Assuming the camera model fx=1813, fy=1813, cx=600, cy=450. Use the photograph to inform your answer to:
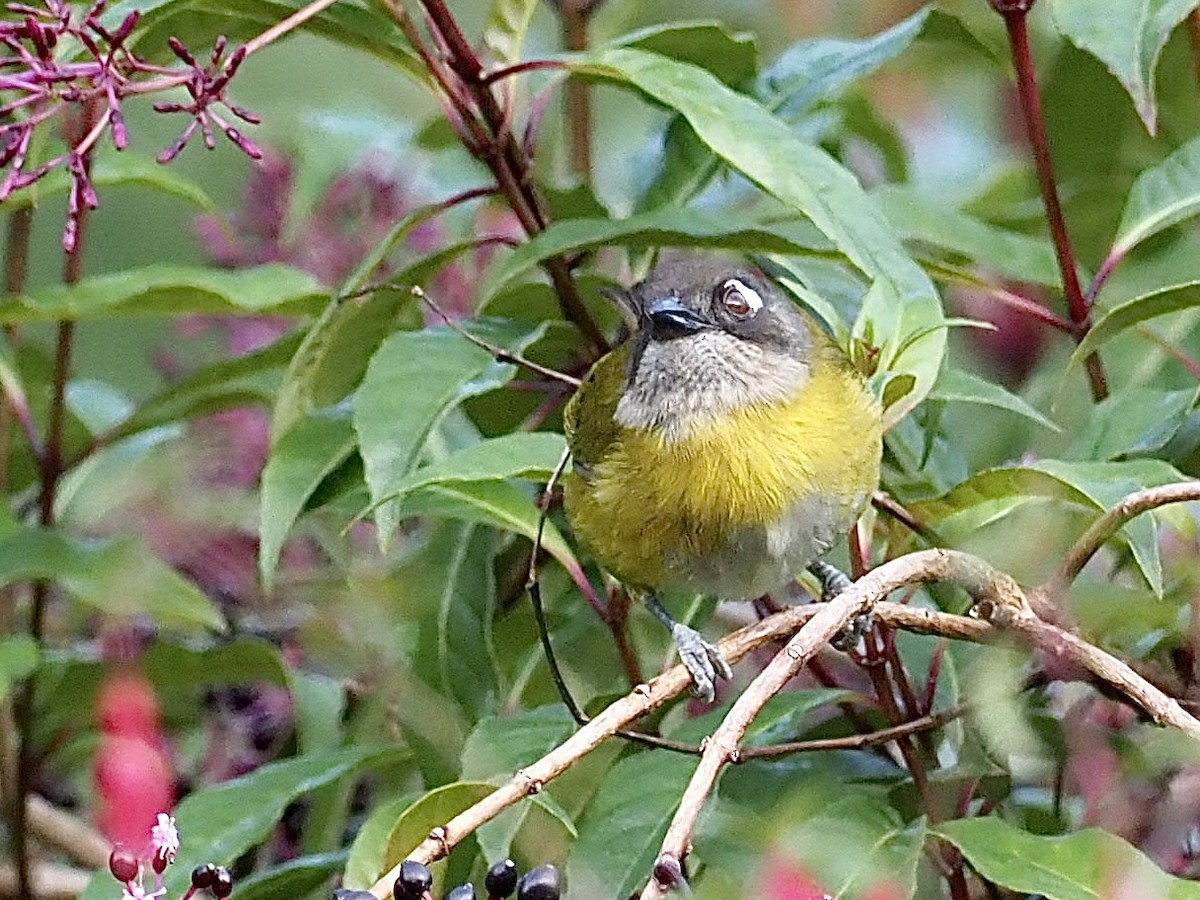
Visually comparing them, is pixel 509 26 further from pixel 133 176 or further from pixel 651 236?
pixel 133 176

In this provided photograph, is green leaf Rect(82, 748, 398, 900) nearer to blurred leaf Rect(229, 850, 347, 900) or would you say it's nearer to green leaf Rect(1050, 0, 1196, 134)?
blurred leaf Rect(229, 850, 347, 900)

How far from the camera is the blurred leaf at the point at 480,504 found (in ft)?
4.88

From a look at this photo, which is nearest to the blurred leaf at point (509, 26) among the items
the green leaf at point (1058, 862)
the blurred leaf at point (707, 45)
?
the blurred leaf at point (707, 45)

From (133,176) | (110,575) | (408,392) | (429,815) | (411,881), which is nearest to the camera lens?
(411,881)

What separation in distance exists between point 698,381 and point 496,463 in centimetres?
29

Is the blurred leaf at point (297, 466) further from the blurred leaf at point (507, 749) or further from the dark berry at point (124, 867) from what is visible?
the dark berry at point (124, 867)

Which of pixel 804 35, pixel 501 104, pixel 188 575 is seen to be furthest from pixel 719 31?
pixel 804 35

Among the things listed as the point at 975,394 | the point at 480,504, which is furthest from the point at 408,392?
the point at 975,394

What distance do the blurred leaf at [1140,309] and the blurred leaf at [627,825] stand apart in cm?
47

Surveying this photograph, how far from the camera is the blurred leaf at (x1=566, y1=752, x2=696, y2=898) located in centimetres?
128

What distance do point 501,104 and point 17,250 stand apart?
60 cm

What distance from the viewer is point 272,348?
1.85 meters

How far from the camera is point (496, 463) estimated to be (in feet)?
4.49

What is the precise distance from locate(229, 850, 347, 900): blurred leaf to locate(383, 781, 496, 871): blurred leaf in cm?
36
